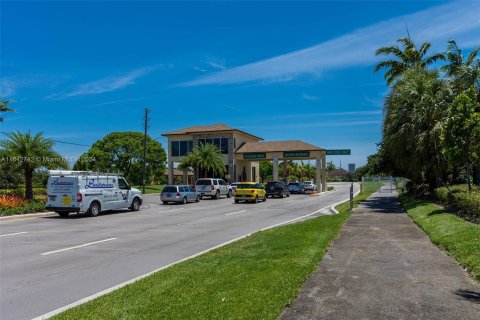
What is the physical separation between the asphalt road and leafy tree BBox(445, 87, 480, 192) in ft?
25.9

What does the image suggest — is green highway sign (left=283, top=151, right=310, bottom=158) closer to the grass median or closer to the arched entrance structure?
the arched entrance structure

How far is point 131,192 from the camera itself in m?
25.6

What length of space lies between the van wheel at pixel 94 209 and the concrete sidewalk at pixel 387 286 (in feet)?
49.5

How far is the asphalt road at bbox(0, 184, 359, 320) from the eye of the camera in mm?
7020

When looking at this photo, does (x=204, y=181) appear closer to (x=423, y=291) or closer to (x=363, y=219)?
(x=363, y=219)

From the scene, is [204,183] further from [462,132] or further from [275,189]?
[462,132]

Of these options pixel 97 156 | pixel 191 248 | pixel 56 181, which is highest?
pixel 97 156

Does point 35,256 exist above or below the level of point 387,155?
below

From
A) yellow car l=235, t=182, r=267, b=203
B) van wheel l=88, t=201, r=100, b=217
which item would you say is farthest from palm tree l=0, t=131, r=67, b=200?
yellow car l=235, t=182, r=267, b=203

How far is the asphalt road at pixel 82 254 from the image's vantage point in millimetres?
7020

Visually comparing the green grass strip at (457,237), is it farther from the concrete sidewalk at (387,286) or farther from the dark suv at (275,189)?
the dark suv at (275,189)

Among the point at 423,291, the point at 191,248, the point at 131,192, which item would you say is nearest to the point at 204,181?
the point at 131,192

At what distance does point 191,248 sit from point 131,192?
14.9 m

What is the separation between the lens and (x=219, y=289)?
645 cm
